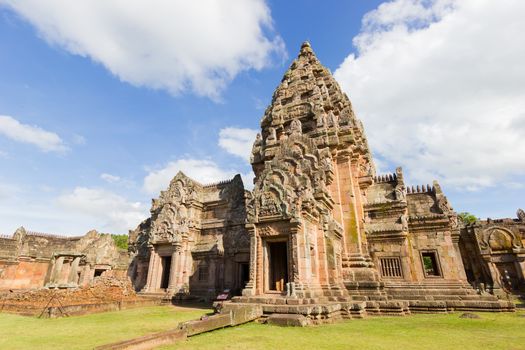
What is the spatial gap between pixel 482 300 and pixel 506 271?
1057 centimetres

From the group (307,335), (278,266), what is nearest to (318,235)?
(278,266)

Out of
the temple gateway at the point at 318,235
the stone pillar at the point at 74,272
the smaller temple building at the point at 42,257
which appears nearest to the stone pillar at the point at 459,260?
the temple gateway at the point at 318,235

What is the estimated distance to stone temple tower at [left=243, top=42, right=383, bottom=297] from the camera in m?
12.0

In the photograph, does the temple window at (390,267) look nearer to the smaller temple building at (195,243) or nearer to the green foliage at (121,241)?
the smaller temple building at (195,243)

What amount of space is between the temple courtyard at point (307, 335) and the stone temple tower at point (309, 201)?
277 cm

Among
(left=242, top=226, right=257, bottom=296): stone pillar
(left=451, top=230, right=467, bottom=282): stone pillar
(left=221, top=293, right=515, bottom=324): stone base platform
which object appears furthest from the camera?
(left=451, top=230, right=467, bottom=282): stone pillar

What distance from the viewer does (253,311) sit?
10.0 meters

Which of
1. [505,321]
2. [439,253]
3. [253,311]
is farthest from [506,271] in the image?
[253,311]

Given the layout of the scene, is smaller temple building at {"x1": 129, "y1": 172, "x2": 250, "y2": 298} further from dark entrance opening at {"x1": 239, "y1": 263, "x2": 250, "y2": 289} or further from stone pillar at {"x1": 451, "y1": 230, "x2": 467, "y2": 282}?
stone pillar at {"x1": 451, "y1": 230, "x2": 467, "y2": 282}

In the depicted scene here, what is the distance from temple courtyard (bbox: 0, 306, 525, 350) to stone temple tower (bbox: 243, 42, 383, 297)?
2.77 m

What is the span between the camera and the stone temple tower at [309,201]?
39.5 ft

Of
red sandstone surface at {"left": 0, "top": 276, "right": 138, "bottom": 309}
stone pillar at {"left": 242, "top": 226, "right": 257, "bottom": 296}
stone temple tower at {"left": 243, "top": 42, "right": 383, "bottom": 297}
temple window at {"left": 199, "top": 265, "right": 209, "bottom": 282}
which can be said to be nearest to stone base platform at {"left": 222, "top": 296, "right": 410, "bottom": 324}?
stone pillar at {"left": 242, "top": 226, "right": 257, "bottom": 296}

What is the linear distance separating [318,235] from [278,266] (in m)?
2.60

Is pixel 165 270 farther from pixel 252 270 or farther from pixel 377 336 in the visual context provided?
pixel 377 336
